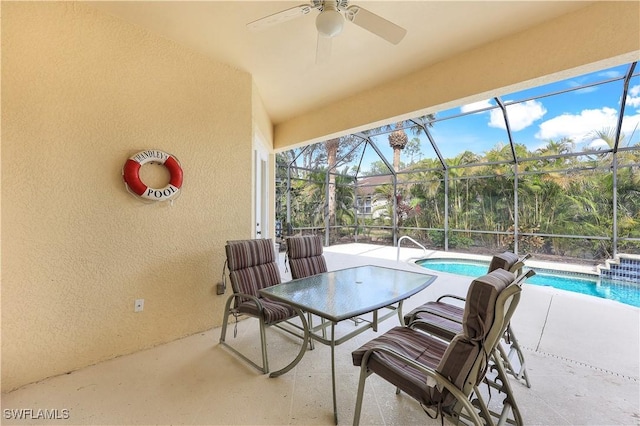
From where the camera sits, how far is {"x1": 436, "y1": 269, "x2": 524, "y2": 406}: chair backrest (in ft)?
3.47

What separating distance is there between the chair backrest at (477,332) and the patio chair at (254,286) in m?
1.22

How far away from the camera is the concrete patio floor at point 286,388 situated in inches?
62.2

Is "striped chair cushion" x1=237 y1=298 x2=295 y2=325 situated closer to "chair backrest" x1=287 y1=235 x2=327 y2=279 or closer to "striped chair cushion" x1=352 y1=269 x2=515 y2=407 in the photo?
"chair backrest" x1=287 y1=235 x2=327 y2=279

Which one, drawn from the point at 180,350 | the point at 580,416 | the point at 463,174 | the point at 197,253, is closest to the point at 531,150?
the point at 463,174

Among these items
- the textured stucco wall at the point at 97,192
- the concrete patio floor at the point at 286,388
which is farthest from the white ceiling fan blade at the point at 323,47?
the concrete patio floor at the point at 286,388

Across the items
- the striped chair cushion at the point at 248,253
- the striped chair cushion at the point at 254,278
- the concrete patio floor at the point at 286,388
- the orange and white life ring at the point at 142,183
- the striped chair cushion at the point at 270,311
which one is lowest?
the concrete patio floor at the point at 286,388

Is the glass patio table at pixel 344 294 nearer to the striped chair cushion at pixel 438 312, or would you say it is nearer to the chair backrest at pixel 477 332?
the striped chair cushion at pixel 438 312

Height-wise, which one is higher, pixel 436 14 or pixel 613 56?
pixel 436 14

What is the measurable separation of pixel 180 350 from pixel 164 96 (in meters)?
2.32

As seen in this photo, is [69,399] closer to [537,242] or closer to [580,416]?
[580,416]

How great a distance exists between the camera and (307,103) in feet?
12.4

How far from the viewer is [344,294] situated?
1.91 metres

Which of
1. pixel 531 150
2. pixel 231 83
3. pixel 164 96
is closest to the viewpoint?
pixel 164 96

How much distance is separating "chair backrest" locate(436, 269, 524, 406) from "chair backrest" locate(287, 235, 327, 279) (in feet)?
5.63
